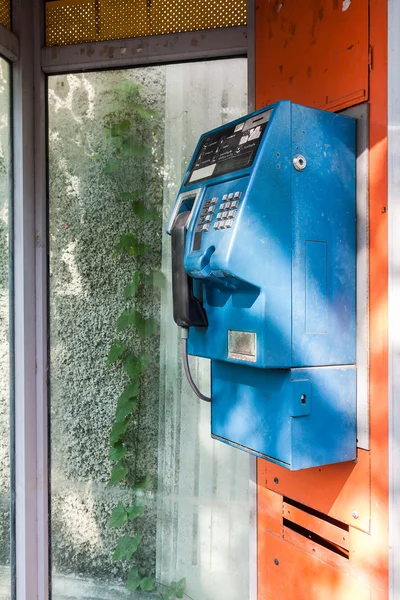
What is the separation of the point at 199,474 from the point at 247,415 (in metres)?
0.75

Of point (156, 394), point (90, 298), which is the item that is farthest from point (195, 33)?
point (156, 394)

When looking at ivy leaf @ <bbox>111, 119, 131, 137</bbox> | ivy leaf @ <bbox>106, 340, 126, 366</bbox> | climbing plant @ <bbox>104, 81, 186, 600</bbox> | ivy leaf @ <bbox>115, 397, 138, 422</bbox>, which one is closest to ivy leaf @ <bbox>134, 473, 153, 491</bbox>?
climbing plant @ <bbox>104, 81, 186, 600</bbox>

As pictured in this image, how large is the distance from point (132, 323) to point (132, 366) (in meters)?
0.18

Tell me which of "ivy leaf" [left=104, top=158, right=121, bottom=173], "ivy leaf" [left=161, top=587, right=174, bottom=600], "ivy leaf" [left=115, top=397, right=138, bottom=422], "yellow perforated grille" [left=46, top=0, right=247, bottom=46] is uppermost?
"yellow perforated grille" [left=46, top=0, right=247, bottom=46]

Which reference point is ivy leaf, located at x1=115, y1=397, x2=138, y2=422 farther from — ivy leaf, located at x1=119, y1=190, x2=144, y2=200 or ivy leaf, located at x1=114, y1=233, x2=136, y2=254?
ivy leaf, located at x1=119, y1=190, x2=144, y2=200

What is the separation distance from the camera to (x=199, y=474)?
226cm

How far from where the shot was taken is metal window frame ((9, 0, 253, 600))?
2.28 m

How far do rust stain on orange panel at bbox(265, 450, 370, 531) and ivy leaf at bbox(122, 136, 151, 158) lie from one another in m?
1.32

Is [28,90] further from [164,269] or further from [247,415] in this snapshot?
[247,415]

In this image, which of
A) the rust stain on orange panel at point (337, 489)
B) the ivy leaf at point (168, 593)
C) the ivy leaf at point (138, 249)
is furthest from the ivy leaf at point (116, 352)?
the ivy leaf at point (168, 593)

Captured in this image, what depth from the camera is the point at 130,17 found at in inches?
88.4

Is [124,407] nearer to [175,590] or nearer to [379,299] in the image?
[175,590]

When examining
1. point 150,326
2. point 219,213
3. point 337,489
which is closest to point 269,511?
point 337,489

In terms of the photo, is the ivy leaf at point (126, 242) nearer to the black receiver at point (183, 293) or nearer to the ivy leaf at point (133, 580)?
the black receiver at point (183, 293)
